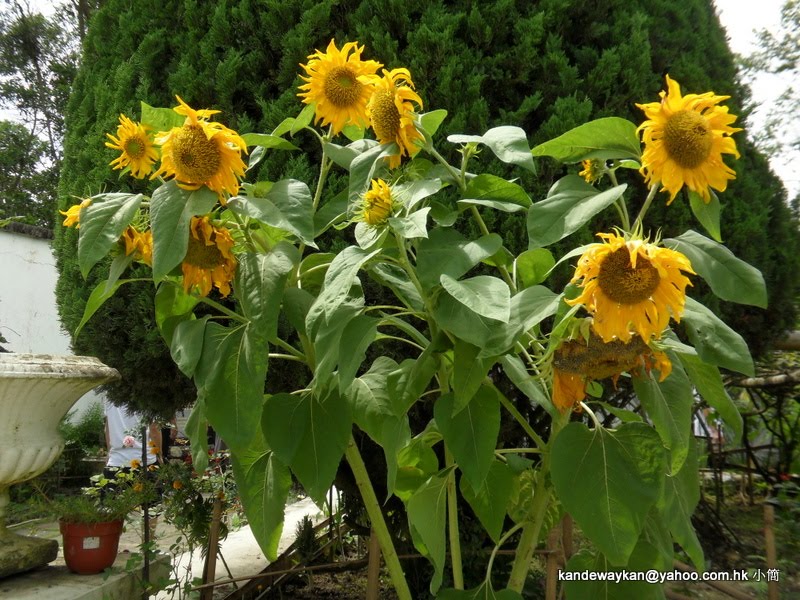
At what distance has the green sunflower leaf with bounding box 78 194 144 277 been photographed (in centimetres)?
109

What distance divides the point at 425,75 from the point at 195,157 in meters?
1.23

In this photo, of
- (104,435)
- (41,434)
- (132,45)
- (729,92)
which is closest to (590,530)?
(41,434)

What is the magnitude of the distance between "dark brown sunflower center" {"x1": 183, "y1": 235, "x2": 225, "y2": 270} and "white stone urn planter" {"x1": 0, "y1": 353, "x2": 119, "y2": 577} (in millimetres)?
1233

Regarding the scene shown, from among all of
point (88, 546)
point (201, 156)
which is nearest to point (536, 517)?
point (201, 156)

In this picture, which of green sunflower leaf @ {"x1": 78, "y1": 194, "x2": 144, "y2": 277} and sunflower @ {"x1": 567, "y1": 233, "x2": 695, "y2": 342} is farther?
green sunflower leaf @ {"x1": 78, "y1": 194, "x2": 144, "y2": 277}

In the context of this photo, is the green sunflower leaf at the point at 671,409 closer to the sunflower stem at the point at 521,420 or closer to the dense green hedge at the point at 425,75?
the sunflower stem at the point at 521,420

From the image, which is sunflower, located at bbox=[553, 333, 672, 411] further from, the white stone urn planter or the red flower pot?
the red flower pot

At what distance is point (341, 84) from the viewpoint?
133 centimetres

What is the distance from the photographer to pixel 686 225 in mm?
2326

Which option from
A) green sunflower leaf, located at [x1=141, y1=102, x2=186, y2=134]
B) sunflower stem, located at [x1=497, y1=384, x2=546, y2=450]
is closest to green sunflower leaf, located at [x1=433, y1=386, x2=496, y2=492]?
sunflower stem, located at [x1=497, y1=384, x2=546, y2=450]

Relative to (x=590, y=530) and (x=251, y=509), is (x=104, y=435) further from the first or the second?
(x=590, y=530)

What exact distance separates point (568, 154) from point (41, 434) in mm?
2174

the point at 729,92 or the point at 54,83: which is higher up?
the point at 54,83

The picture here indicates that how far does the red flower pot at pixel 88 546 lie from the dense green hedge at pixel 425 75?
0.51 meters
